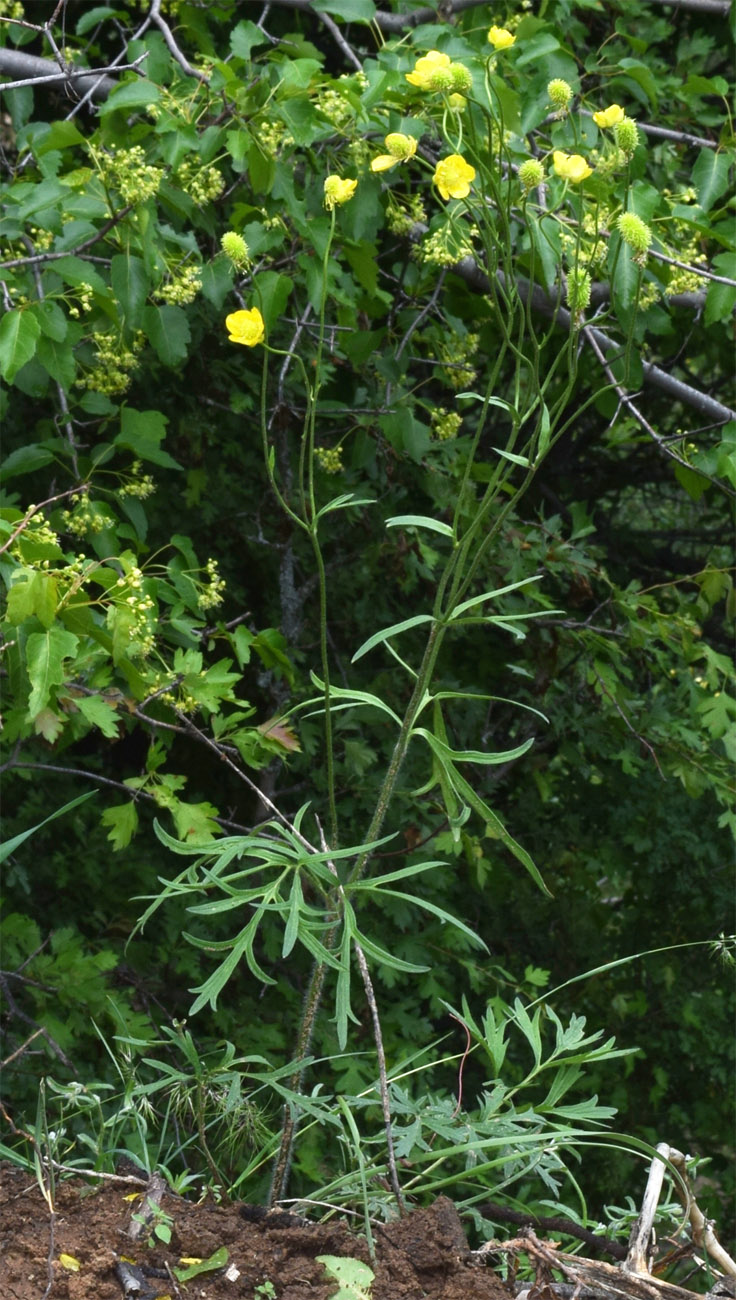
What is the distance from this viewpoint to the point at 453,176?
1216mm

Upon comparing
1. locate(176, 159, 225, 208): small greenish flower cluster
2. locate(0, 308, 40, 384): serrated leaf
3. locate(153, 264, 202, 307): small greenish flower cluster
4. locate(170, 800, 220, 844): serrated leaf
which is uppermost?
locate(176, 159, 225, 208): small greenish flower cluster

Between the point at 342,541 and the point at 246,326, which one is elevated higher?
the point at 246,326

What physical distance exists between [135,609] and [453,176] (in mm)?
711

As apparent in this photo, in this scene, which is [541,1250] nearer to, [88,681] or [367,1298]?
[367,1298]

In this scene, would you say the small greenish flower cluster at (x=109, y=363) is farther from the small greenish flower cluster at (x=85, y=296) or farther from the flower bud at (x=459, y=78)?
the flower bud at (x=459, y=78)

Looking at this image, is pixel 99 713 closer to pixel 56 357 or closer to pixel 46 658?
pixel 46 658

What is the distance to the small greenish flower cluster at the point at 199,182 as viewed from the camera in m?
2.04

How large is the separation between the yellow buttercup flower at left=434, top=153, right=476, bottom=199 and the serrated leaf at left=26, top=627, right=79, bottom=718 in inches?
27.4

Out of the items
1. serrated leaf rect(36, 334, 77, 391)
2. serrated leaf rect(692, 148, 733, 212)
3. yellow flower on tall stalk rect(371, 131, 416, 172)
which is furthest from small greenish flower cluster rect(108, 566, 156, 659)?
serrated leaf rect(692, 148, 733, 212)

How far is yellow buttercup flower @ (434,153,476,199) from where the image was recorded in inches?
47.3

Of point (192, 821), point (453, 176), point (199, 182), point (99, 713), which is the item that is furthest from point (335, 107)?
point (192, 821)

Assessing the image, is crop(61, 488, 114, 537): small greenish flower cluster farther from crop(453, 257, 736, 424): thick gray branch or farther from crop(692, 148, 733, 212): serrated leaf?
crop(692, 148, 733, 212): serrated leaf

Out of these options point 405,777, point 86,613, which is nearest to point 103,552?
point 86,613

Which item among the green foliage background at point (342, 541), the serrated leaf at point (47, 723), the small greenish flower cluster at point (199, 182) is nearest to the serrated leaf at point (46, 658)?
the green foliage background at point (342, 541)
